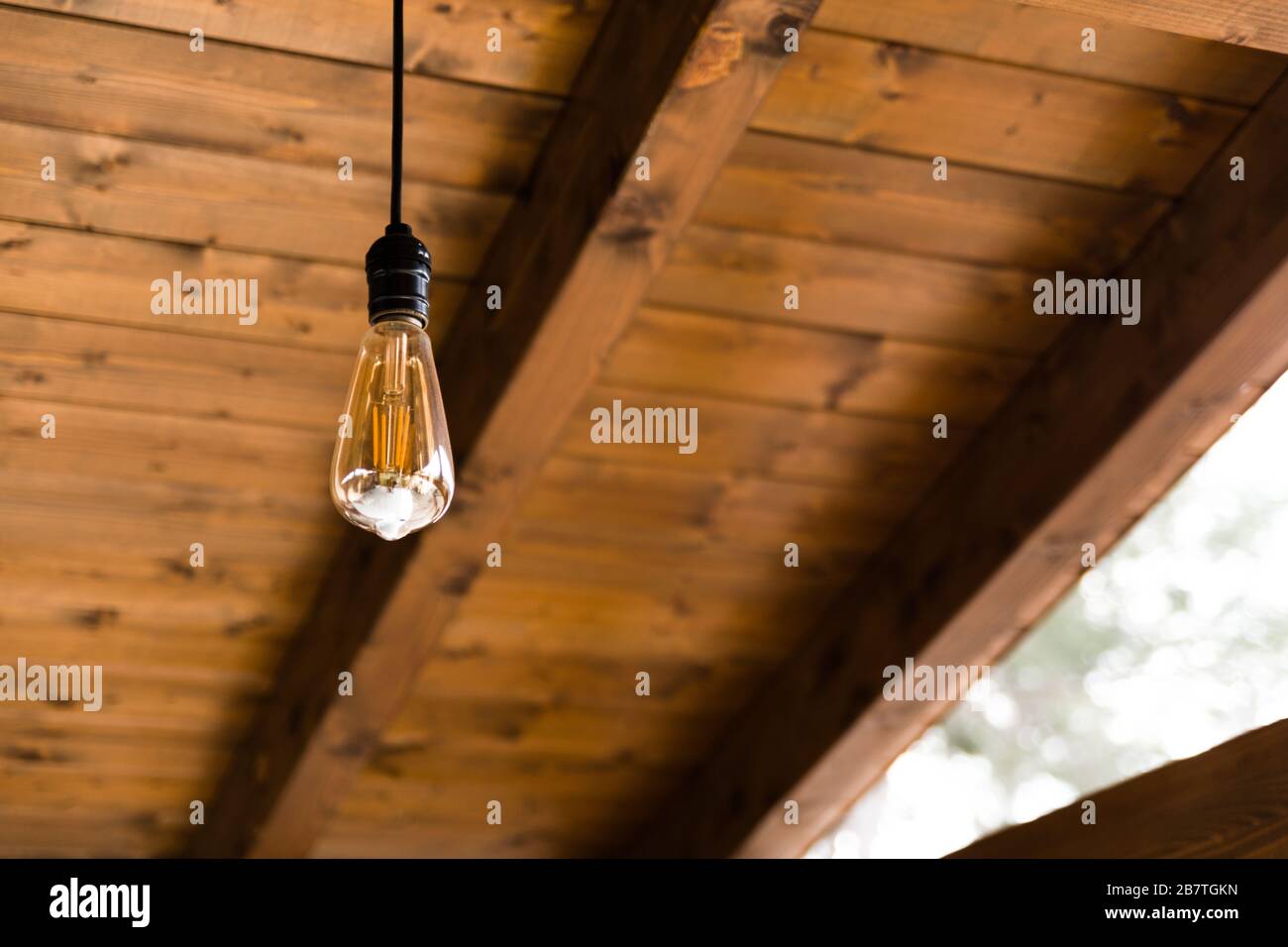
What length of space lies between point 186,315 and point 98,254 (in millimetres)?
145

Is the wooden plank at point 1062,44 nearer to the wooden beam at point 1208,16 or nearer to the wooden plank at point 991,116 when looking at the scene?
the wooden plank at point 991,116

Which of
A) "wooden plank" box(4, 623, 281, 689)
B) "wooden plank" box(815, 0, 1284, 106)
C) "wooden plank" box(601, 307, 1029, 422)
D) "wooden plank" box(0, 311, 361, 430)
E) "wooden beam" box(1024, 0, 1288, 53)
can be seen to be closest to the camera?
"wooden beam" box(1024, 0, 1288, 53)

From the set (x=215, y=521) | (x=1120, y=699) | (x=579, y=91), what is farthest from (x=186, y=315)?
(x=1120, y=699)

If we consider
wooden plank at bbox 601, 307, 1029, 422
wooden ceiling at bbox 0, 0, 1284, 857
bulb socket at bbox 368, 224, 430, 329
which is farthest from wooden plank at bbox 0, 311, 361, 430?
bulb socket at bbox 368, 224, 430, 329

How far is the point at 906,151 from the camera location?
194cm

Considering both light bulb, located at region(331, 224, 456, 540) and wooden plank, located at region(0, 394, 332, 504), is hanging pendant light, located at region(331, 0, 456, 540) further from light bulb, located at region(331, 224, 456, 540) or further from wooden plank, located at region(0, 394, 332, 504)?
wooden plank, located at region(0, 394, 332, 504)

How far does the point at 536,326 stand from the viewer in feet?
5.81

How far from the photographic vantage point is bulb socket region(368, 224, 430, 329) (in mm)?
992

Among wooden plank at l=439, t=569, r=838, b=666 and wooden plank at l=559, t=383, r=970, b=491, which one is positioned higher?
wooden plank at l=559, t=383, r=970, b=491

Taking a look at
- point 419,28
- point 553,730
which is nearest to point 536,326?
point 419,28

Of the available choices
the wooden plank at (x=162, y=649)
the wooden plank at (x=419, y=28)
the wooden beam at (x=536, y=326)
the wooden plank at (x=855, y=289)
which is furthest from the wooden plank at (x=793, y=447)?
the wooden plank at (x=162, y=649)

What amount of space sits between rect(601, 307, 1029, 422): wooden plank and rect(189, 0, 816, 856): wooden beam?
0.28 meters

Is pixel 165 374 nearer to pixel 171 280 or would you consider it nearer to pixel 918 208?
pixel 171 280

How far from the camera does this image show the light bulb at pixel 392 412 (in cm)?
99
